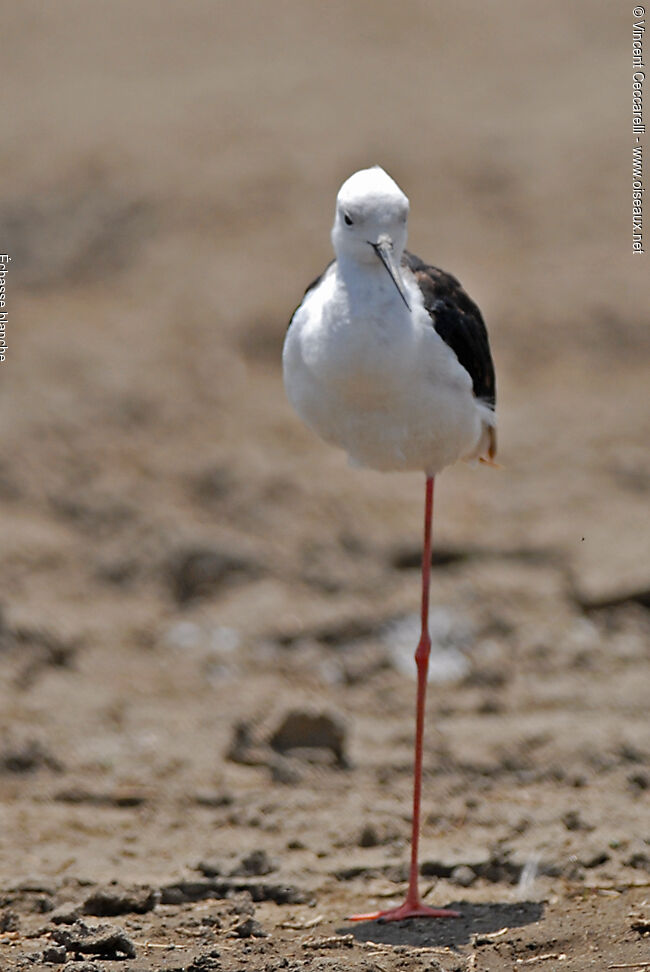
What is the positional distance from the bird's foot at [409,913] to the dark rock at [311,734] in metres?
1.10

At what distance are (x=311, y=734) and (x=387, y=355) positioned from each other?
76.8 inches

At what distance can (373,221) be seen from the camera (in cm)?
394

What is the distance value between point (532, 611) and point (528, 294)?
120 inches

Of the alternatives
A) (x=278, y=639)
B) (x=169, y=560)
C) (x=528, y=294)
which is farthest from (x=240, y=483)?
(x=528, y=294)

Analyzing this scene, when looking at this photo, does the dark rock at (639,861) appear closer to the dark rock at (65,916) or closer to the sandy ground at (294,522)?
the sandy ground at (294,522)

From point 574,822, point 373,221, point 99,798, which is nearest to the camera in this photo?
point 373,221

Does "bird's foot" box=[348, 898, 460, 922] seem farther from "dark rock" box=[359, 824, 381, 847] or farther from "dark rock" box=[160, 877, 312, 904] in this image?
"dark rock" box=[359, 824, 381, 847]

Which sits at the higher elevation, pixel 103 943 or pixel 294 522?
pixel 294 522

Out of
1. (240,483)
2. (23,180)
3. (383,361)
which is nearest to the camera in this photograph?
(383,361)

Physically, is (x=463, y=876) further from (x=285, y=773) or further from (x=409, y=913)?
(x=285, y=773)

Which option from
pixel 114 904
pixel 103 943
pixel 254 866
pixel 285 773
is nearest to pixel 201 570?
pixel 285 773

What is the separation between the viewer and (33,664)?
6.14 metres

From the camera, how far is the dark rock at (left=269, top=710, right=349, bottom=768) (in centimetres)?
543

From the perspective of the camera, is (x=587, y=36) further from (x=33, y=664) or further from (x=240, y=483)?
(x=33, y=664)
